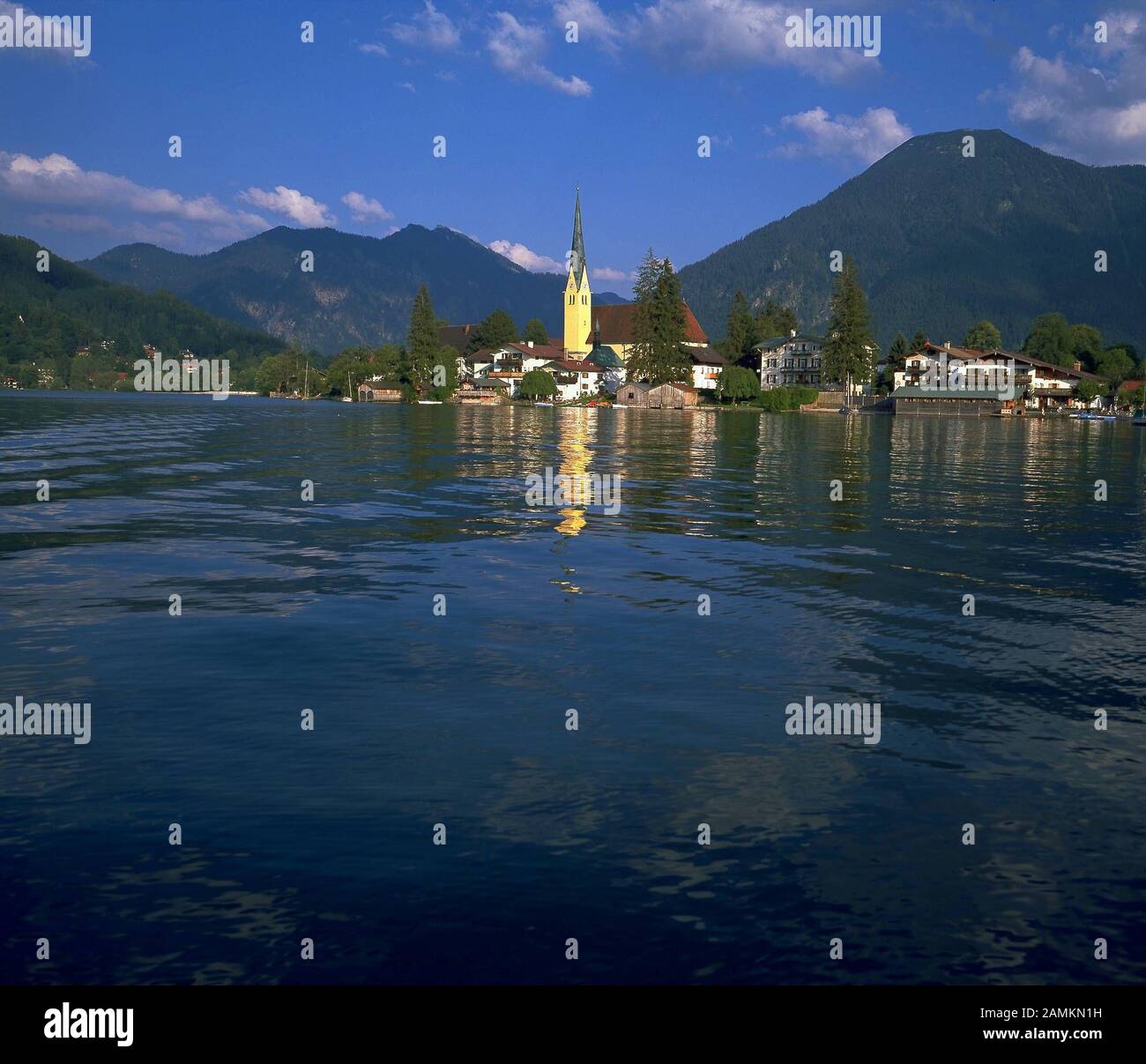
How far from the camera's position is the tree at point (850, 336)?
170250 mm

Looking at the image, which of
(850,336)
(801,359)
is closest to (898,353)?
(801,359)

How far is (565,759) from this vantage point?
10.6 m

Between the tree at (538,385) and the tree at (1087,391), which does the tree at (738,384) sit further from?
the tree at (1087,391)

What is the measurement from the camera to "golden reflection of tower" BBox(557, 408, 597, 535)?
28.3m

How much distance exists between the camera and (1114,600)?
1897 centimetres

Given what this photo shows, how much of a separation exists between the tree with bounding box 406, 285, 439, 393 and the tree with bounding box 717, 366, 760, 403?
55.6 m

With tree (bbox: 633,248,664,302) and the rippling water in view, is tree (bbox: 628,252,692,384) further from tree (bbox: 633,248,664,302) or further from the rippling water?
the rippling water

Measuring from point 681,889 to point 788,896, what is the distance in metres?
0.81

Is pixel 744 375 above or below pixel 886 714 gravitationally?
above

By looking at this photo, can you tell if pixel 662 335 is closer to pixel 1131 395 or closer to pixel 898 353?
pixel 898 353

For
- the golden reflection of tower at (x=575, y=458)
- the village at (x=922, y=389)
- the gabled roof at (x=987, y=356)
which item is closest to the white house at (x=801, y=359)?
the village at (x=922, y=389)
